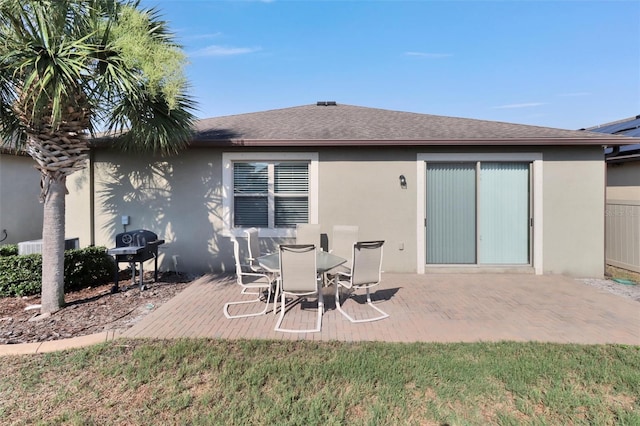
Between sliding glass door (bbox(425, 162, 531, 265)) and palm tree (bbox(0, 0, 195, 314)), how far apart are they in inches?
238

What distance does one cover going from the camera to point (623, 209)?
8234mm

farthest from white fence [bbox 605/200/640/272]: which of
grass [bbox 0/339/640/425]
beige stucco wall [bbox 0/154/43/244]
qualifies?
beige stucco wall [bbox 0/154/43/244]

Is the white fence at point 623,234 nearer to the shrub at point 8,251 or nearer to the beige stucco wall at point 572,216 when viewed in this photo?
the beige stucco wall at point 572,216

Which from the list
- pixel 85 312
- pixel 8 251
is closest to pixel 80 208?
pixel 8 251

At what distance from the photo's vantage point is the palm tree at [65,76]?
13.8 feet

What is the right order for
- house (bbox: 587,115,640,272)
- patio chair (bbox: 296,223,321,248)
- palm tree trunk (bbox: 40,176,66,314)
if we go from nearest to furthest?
palm tree trunk (bbox: 40,176,66,314) → patio chair (bbox: 296,223,321,248) → house (bbox: 587,115,640,272)

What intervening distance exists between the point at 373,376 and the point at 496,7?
1060 cm

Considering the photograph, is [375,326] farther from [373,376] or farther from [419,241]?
[419,241]

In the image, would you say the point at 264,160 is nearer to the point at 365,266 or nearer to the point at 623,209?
the point at 365,266

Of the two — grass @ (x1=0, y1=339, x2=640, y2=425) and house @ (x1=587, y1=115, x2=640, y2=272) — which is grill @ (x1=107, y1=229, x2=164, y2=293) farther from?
house @ (x1=587, y1=115, x2=640, y2=272)

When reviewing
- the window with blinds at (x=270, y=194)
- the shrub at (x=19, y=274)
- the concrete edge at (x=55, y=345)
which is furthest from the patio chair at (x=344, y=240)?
the shrub at (x=19, y=274)

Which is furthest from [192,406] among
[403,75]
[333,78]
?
[333,78]

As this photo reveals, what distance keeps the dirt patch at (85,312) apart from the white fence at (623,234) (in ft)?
35.0

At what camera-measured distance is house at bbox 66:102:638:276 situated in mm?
7555
